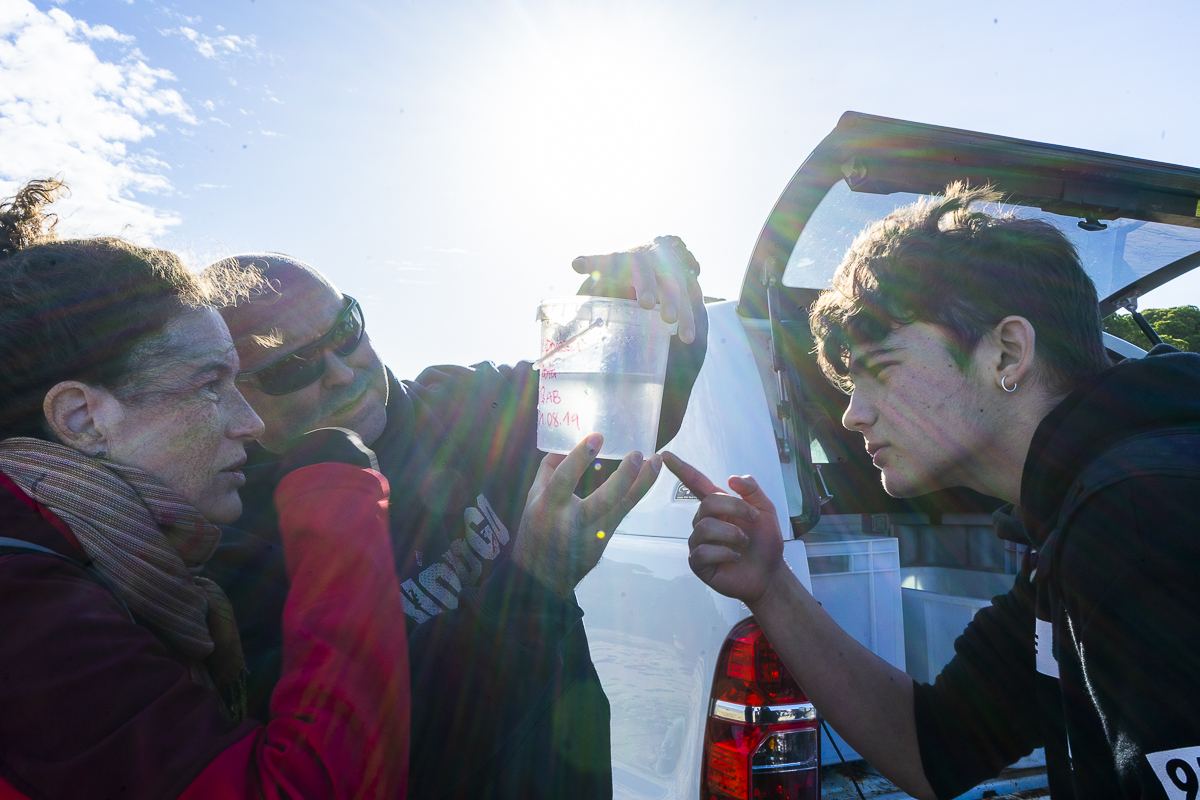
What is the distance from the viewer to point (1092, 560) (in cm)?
108

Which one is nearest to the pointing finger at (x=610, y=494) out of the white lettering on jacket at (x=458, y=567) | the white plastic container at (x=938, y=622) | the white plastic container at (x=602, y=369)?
the white plastic container at (x=602, y=369)

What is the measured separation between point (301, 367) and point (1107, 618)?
1.57 m

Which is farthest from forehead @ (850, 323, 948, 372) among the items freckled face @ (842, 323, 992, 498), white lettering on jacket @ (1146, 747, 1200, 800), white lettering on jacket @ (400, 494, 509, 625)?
white lettering on jacket @ (400, 494, 509, 625)

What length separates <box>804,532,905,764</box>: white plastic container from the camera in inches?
85.5

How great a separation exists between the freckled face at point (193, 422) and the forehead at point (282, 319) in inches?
8.3

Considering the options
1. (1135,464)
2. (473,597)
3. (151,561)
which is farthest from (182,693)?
(1135,464)

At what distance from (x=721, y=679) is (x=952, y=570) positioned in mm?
2004

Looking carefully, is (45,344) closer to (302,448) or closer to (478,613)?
(302,448)

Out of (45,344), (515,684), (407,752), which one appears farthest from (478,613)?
(45,344)

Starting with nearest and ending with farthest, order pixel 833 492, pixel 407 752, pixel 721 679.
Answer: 1. pixel 407 752
2. pixel 721 679
3. pixel 833 492

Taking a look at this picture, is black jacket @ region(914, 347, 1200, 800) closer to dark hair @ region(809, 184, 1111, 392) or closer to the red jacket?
dark hair @ region(809, 184, 1111, 392)

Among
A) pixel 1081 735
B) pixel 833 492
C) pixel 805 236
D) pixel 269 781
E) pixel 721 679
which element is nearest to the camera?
pixel 269 781

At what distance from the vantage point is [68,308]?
1067mm

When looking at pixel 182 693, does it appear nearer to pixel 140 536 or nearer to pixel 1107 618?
pixel 140 536
